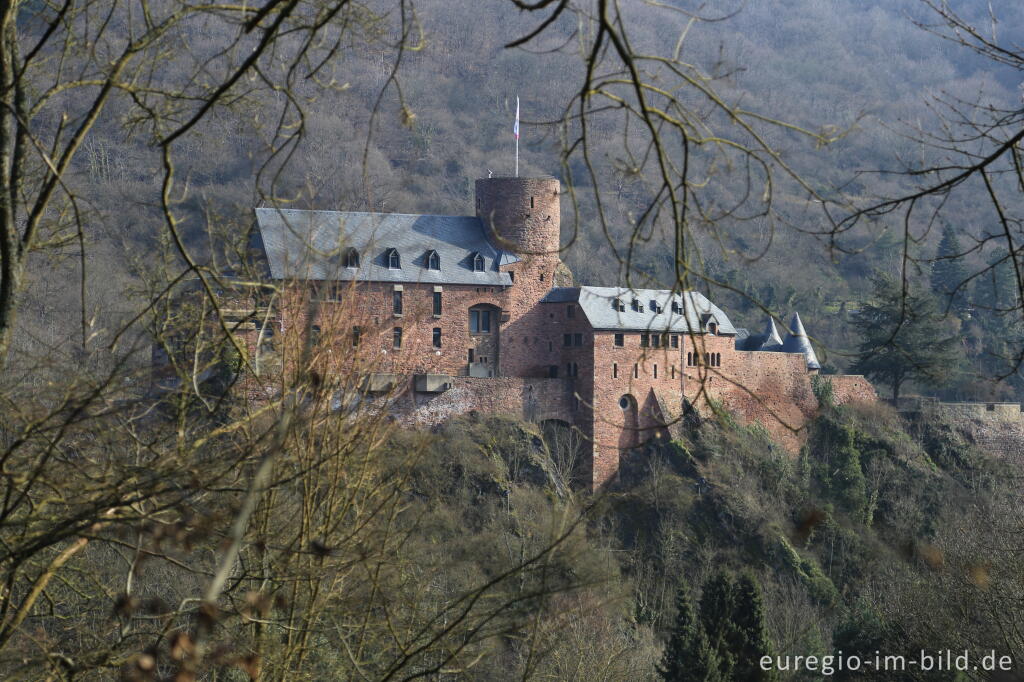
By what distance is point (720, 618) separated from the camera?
75.4ft

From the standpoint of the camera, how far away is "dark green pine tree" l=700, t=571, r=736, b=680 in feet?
72.5

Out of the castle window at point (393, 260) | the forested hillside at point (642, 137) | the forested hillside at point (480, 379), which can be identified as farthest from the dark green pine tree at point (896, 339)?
the castle window at point (393, 260)

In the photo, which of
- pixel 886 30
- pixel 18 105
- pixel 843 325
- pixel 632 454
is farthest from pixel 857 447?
pixel 886 30

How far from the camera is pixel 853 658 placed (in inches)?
883

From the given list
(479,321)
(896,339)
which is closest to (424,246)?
(479,321)

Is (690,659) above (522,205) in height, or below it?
below

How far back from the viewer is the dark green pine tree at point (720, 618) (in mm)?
22109

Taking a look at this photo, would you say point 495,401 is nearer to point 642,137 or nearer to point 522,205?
point 522,205

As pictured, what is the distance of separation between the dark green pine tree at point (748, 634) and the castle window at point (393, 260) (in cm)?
1345

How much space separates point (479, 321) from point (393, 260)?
108 inches

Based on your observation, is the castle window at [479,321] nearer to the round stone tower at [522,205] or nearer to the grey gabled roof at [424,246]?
the grey gabled roof at [424,246]

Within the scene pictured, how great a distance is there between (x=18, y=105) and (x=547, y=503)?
25.4 m

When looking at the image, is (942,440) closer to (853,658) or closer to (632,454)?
(632,454)

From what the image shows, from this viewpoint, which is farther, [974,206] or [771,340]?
[974,206]
